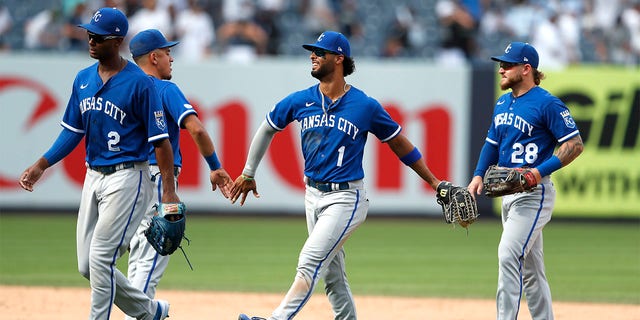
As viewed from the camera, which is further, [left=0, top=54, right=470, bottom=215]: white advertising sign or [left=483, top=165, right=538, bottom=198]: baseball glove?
[left=0, top=54, right=470, bottom=215]: white advertising sign

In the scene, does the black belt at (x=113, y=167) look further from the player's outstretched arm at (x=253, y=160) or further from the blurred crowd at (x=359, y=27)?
the blurred crowd at (x=359, y=27)

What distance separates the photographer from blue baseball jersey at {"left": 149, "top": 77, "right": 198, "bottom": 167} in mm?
7166

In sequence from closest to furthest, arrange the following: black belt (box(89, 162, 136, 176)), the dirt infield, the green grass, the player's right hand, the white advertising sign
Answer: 1. black belt (box(89, 162, 136, 176))
2. the player's right hand
3. the dirt infield
4. the green grass
5. the white advertising sign

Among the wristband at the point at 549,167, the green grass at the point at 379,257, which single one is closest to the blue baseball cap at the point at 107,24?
the wristband at the point at 549,167

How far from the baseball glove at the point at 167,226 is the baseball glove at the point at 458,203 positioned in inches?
72.4

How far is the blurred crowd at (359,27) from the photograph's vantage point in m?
18.2

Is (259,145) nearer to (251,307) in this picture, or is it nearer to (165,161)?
(165,161)

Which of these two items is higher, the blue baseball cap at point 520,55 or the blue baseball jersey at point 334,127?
the blue baseball cap at point 520,55

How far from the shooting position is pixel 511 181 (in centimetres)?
722

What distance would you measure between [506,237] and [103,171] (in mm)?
2775

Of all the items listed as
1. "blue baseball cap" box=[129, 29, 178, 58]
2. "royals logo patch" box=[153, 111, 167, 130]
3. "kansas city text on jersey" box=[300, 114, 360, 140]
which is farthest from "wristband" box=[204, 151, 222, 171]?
"blue baseball cap" box=[129, 29, 178, 58]

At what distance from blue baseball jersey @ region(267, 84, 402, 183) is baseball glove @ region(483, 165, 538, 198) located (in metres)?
0.82

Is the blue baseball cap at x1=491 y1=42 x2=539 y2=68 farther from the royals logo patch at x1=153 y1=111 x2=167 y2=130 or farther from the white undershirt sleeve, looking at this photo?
the royals logo patch at x1=153 y1=111 x2=167 y2=130

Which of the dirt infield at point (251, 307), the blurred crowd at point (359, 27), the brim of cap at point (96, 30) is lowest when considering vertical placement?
the dirt infield at point (251, 307)
